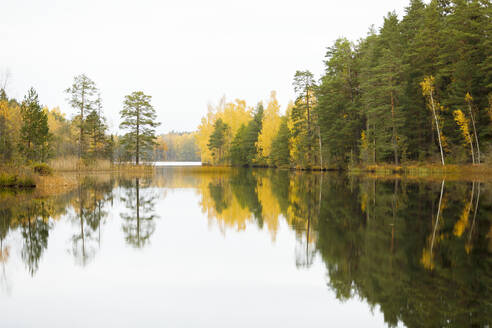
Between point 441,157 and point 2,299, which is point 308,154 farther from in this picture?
point 2,299

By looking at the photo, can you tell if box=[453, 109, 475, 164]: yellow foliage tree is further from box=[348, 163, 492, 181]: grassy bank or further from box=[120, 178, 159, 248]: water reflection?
box=[120, 178, 159, 248]: water reflection

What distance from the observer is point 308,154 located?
56.5 meters

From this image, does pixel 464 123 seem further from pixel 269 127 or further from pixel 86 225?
pixel 269 127

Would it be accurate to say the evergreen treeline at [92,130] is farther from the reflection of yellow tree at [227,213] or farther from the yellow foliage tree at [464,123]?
the yellow foliage tree at [464,123]

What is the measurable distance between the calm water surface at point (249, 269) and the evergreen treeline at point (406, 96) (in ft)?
91.3

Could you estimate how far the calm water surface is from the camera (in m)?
4.95

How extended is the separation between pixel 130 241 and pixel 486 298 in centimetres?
737

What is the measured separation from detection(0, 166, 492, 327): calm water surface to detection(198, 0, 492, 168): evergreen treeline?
27833 millimetres

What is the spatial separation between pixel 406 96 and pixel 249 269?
132 ft

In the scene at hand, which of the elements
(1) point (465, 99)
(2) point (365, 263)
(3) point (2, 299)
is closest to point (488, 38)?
(1) point (465, 99)

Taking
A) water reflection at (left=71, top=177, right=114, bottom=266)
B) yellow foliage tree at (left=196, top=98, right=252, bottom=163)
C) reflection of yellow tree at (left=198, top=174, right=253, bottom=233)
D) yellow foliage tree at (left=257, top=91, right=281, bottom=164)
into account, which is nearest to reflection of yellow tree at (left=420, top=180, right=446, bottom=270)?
reflection of yellow tree at (left=198, top=174, right=253, bottom=233)

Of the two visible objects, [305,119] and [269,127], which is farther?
[269,127]

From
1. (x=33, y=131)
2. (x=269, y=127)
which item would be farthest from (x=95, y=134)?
(x=269, y=127)

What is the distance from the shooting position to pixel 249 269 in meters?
7.00
